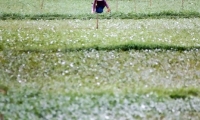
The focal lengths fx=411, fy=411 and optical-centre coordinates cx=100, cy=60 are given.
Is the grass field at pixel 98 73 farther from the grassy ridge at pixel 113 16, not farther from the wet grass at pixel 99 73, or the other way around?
the grassy ridge at pixel 113 16

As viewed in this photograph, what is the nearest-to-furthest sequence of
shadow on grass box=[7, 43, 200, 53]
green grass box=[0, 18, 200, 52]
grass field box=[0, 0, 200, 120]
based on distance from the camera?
grass field box=[0, 0, 200, 120] → shadow on grass box=[7, 43, 200, 53] → green grass box=[0, 18, 200, 52]

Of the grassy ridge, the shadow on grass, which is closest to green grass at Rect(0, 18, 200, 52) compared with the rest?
the shadow on grass

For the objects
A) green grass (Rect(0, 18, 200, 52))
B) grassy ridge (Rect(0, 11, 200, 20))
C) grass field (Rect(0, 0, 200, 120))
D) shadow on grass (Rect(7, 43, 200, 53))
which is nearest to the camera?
grass field (Rect(0, 0, 200, 120))

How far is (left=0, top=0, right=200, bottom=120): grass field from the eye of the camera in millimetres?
9750

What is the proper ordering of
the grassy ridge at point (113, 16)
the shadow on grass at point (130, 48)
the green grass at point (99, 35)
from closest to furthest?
the shadow on grass at point (130, 48) < the green grass at point (99, 35) < the grassy ridge at point (113, 16)

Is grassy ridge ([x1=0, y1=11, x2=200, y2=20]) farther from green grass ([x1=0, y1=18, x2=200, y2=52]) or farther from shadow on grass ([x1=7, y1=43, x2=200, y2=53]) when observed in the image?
shadow on grass ([x1=7, y1=43, x2=200, y2=53])

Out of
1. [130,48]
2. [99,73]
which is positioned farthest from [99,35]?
[99,73]

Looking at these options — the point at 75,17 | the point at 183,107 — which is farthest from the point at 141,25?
the point at 183,107

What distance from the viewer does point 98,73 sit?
508 inches

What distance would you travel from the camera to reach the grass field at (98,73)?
9750 millimetres

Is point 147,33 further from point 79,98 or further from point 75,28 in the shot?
point 79,98

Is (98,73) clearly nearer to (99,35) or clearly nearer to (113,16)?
(99,35)

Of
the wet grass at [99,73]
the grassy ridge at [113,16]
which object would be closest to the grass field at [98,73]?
the wet grass at [99,73]

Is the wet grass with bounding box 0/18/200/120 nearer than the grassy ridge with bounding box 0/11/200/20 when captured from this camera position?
Yes
